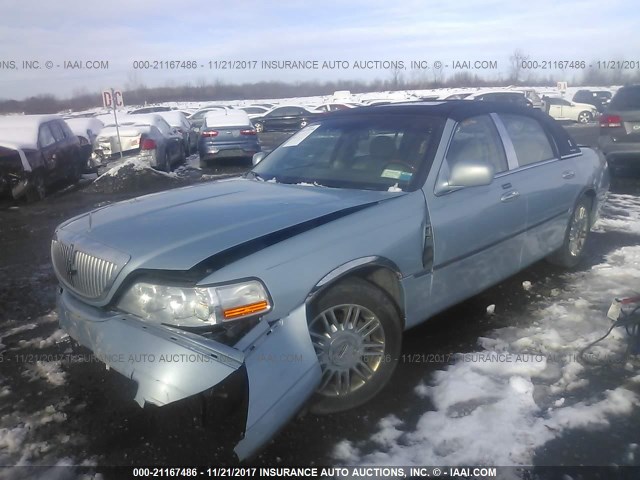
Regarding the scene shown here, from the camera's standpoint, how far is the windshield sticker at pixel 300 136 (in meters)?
4.30

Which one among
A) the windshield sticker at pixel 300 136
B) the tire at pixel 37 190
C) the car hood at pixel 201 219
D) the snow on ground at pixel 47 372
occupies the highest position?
the windshield sticker at pixel 300 136

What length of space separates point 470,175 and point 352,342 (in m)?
1.27

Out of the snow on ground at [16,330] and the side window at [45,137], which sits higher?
the side window at [45,137]

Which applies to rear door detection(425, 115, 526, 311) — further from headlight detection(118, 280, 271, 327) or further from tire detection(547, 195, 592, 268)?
headlight detection(118, 280, 271, 327)

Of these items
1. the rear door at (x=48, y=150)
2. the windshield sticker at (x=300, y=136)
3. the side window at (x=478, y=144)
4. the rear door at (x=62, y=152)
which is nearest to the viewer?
the side window at (x=478, y=144)

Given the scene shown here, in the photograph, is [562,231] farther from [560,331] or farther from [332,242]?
[332,242]

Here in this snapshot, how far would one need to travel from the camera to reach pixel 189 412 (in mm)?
2781

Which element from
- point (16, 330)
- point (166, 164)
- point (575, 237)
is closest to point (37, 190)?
point (166, 164)

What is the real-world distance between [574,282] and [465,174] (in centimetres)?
220

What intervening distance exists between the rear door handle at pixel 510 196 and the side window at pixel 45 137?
9469mm

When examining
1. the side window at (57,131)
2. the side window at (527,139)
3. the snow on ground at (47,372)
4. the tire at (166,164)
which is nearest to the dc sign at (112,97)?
the tire at (166,164)

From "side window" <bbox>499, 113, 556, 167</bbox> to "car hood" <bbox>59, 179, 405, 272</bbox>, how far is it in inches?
60.2

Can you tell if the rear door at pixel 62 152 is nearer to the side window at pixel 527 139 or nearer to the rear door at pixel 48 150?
the rear door at pixel 48 150

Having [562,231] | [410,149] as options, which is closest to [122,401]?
[410,149]
